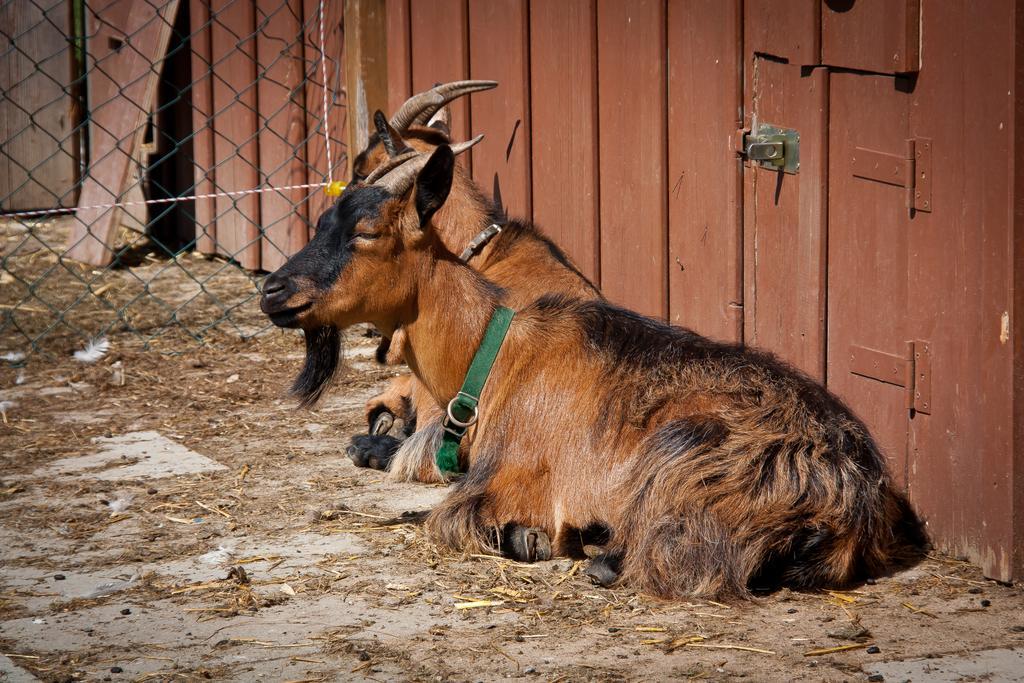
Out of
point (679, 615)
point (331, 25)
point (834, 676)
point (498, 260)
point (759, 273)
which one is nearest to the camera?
point (834, 676)

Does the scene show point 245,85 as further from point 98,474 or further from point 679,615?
point 679,615

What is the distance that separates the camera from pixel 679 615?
158 inches

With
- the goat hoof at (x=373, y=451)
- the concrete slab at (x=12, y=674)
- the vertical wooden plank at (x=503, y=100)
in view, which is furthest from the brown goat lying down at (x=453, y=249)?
the concrete slab at (x=12, y=674)

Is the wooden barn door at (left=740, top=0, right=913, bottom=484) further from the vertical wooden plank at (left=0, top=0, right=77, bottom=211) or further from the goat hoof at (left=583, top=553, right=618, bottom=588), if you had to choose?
the vertical wooden plank at (left=0, top=0, right=77, bottom=211)

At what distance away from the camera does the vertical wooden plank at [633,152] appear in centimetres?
567

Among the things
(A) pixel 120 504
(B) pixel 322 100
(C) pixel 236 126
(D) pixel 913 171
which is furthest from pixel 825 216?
(C) pixel 236 126

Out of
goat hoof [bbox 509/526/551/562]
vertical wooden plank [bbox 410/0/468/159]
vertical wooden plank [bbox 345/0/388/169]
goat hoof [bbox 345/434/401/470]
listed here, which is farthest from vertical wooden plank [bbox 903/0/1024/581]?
vertical wooden plank [bbox 345/0/388/169]

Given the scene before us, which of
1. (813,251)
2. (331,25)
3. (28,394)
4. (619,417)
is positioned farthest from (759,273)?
(331,25)

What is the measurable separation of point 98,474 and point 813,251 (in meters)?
2.99

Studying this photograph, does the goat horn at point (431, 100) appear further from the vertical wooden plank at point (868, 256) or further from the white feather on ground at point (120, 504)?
the white feather on ground at point (120, 504)

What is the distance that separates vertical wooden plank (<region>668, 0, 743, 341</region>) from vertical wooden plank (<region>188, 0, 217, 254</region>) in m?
5.21

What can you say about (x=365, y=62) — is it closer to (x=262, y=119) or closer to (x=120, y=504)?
(x=262, y=119)

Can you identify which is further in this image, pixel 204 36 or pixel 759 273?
pixel 204 36

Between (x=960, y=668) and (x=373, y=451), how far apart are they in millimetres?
2776
